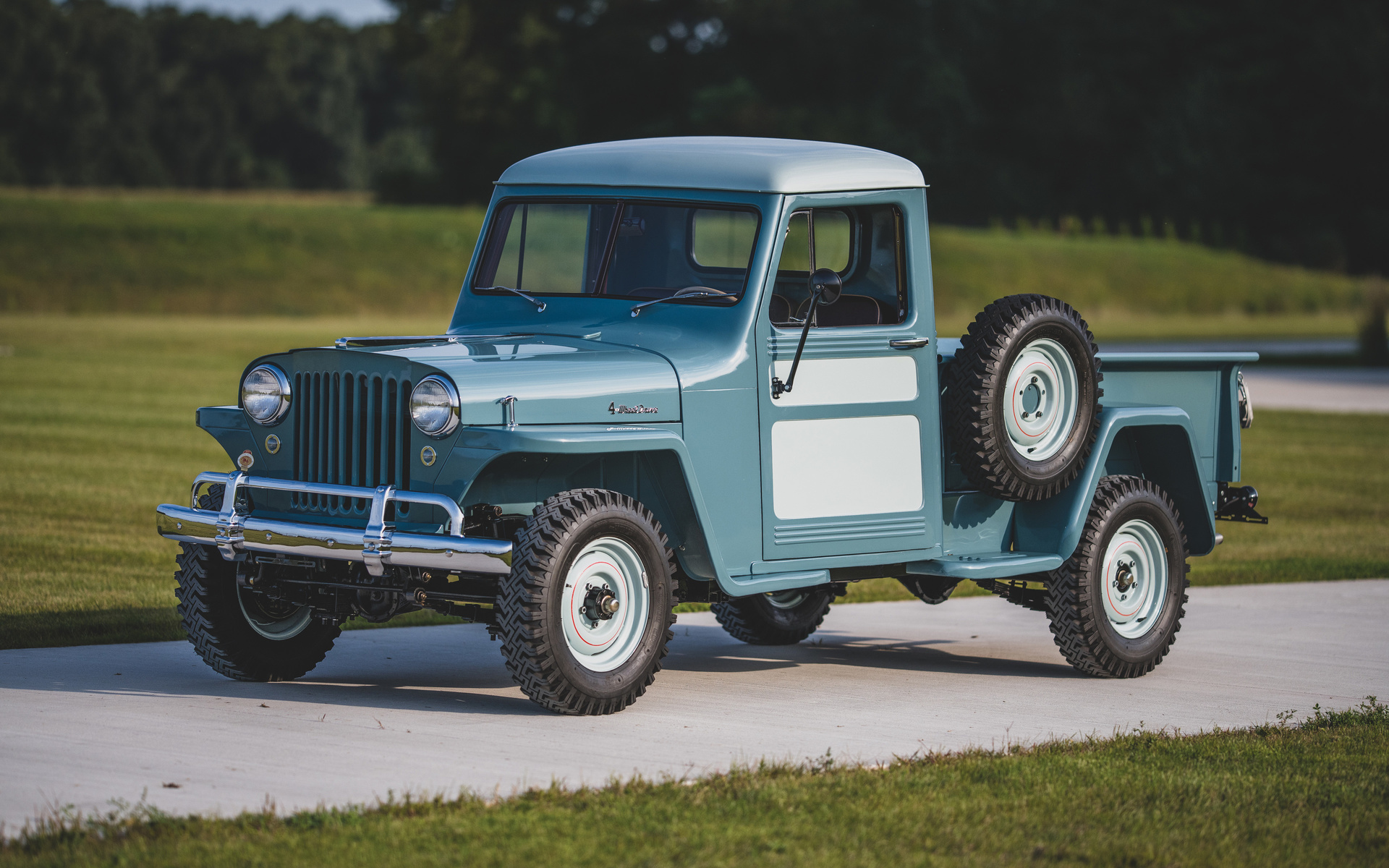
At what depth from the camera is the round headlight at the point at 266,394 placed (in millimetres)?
7418

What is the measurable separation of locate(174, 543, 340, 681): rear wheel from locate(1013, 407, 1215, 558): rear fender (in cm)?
336

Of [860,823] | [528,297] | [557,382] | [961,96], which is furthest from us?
[961,96]

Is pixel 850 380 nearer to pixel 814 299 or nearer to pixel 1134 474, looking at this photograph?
pixel 814 299

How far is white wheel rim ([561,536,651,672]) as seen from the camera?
6949 mm

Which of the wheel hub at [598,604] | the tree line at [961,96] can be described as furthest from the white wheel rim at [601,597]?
the tree line at [961,96]

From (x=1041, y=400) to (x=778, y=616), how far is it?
202cm

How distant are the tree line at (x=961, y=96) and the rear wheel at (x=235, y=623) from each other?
210 feet

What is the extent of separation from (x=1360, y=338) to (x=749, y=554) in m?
32.4

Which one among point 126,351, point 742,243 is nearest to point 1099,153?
point 126,351

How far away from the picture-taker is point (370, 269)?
2173 inches

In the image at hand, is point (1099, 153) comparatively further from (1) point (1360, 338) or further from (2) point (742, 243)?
(2) point (742, 243)

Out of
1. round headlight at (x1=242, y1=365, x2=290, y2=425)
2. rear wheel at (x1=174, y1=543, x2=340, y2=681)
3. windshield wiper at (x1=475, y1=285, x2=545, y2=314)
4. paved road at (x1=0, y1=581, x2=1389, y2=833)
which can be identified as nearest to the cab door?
paved road at (x1=0, y1=581, x2=1389, y2=833)

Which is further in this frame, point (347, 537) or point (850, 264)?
point (850, 264)

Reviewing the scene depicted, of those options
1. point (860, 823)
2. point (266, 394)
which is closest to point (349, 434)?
point (266, 394)
